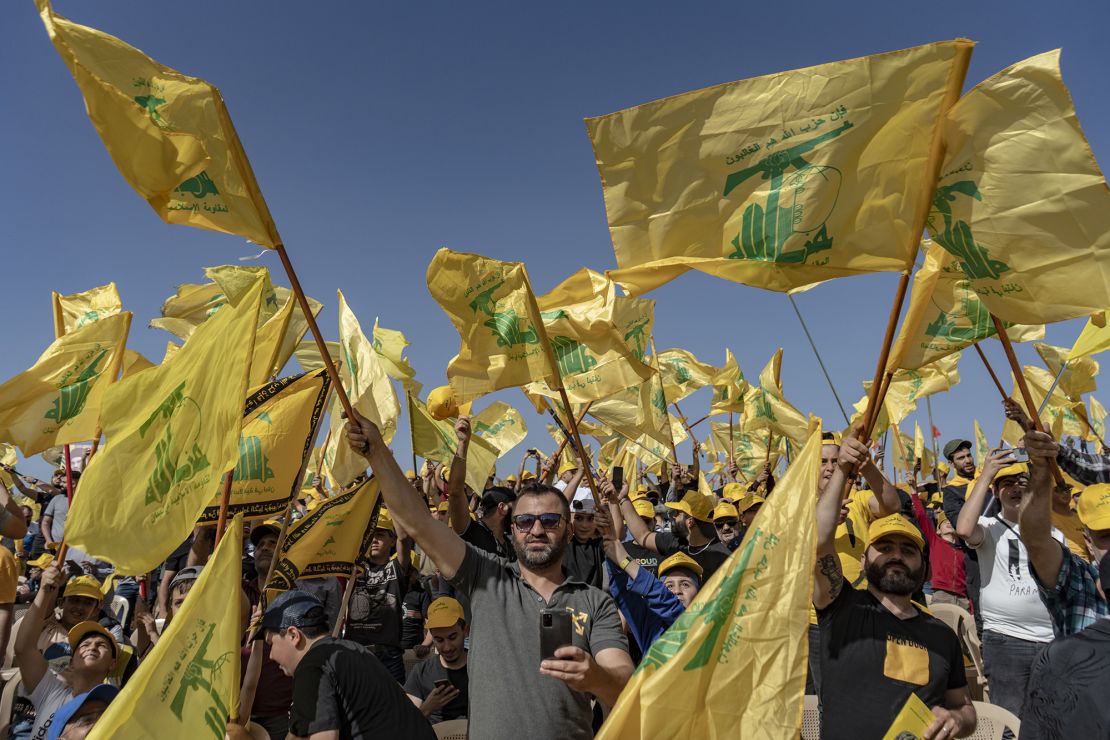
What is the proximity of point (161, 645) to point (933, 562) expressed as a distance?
312 inches

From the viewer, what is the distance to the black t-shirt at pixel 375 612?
622 cm

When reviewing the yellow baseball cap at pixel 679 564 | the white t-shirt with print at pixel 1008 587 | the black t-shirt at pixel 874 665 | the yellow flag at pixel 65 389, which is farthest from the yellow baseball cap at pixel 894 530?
the yellow flag at pixel 65 389

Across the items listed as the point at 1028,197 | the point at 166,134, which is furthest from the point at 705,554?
the point at 166,134

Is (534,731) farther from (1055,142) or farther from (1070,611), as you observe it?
(1055,142)

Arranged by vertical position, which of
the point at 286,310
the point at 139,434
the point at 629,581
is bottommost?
the point at 629,581

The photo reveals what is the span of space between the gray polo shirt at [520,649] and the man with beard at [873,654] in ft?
3.63

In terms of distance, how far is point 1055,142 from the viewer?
292cm

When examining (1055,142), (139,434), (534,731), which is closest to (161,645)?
(139,434)

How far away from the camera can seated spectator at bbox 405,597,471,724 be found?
5209 millimetres

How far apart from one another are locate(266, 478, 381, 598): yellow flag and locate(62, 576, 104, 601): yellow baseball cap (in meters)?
1.94

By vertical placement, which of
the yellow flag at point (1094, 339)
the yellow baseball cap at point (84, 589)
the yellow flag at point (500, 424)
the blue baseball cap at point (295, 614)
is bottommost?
the blue baseball cap at point (295, 614)

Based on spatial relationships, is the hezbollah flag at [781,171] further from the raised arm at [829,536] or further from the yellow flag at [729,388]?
the yellow flag at [729,388]

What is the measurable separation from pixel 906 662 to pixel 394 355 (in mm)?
6408

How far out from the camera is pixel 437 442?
7164mm
